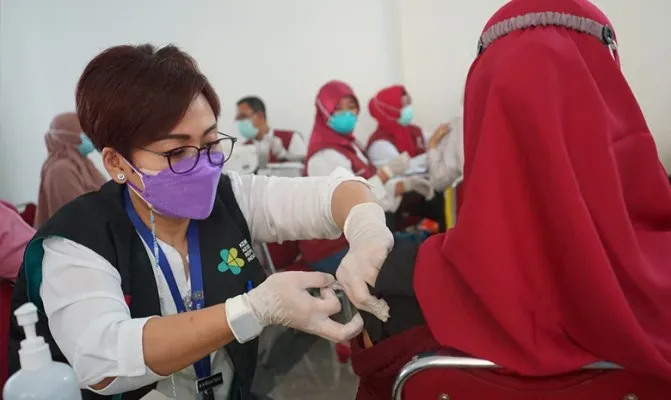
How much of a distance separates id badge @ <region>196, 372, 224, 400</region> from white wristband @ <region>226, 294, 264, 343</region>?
230 mm

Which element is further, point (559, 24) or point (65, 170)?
point (65, 170)

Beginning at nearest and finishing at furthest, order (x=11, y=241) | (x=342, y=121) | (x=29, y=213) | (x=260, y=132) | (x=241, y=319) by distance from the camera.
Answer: (x=241, y=319)
(x=11, y=241)
(x=29, y=213)
(x=342, y=121)
(x=260, y=132)

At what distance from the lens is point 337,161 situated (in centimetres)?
255

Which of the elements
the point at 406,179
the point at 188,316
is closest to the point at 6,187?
the point at 406,179

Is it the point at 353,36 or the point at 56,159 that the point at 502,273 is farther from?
the point at 353,36

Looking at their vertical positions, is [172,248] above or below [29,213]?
above

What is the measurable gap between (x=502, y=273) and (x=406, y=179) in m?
1.87

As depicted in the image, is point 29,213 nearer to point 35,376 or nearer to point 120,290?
point 120,290

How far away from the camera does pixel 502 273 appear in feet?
2.32

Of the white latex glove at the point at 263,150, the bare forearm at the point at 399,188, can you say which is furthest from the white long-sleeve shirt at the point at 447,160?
the white latex glove at the point at 263,150

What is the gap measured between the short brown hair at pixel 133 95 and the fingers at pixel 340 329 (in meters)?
0.45

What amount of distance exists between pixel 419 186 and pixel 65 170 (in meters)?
1.68

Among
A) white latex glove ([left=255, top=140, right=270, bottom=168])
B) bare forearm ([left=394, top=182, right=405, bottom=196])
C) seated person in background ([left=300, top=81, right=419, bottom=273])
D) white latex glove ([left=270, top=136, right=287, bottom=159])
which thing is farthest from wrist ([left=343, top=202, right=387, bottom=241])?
white latex glove ([left=270, top=136, right=287, bottom=159])

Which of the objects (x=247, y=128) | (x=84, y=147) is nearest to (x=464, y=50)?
(x=247, y=128)
